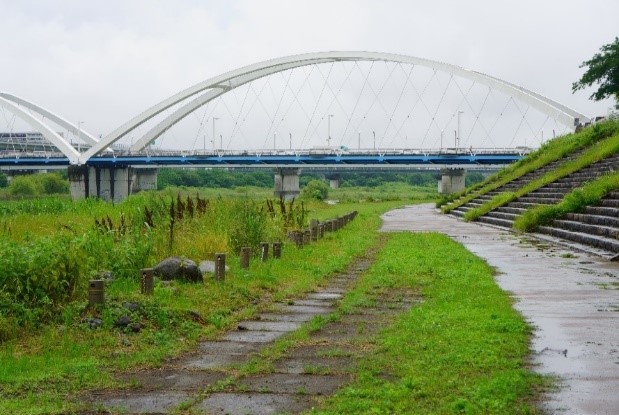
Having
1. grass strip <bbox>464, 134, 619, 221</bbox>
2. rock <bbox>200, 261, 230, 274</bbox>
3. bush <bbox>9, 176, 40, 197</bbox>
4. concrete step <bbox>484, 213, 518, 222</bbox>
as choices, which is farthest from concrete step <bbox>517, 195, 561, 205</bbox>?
bush <bbox>9, 176, 40, 197</bbox>

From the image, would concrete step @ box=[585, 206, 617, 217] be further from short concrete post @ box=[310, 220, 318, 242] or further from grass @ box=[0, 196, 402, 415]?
grass @ box=[0, 196, 402, 415]

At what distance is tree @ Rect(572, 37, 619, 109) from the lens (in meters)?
43.7

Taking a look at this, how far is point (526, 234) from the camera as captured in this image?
2145cm

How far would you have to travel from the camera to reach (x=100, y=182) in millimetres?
90562

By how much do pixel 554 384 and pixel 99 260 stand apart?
6.96 metres

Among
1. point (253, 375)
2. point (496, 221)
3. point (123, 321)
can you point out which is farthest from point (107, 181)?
A: point (253, 375)

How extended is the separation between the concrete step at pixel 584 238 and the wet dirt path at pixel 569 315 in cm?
66

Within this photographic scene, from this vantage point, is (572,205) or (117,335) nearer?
(117,335)

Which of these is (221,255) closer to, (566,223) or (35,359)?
(35,359)

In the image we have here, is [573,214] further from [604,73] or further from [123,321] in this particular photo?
[604,73]

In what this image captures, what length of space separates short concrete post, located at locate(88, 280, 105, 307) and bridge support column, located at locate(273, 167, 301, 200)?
7337 centimetres

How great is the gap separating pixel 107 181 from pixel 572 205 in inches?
3023

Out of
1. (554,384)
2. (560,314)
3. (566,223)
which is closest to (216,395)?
(554,384)

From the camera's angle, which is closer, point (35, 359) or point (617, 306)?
point (35, 359)
